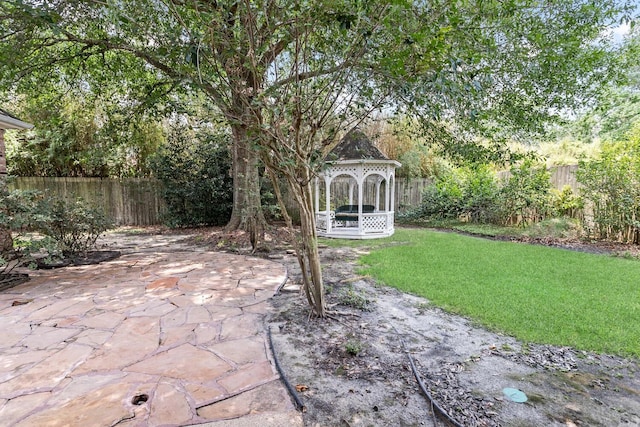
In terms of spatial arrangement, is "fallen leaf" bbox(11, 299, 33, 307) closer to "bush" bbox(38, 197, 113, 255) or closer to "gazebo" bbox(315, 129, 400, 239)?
"bush" bbox(38, 197, 113, 255)

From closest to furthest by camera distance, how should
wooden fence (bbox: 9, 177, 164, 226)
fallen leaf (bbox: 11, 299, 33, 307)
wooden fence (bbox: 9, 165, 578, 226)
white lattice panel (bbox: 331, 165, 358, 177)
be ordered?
fallen leaf (bbox: 11, 299, 33, 307)
white lattice panel (bbox: 331, 165, 358, 177)
wooden fence (bbox: 9, 165, 578, 226)
wooden fence (bbox: 9, 177, 164, 226)

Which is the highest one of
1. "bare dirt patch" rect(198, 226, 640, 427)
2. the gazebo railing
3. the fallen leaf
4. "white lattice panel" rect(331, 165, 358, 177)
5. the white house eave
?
the white house eave

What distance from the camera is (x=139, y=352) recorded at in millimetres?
2635

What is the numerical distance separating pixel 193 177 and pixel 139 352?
28.0ft

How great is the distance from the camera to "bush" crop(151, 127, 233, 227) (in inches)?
400

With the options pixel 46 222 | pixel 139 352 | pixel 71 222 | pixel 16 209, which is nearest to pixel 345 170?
pixel 71 222

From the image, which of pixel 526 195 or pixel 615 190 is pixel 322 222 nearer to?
pixel 526 195

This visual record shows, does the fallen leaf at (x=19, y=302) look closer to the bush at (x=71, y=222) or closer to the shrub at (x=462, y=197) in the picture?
the bush at (x=71, y=222)

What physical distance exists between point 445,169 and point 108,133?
11141 mm

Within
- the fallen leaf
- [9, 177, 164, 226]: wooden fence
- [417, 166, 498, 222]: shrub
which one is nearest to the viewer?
the fallen leaf

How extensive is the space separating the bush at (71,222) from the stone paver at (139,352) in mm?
907

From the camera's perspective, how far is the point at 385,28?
2.75 metres

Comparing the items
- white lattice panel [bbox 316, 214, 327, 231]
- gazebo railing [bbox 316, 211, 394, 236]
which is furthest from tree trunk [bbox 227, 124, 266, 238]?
white lattice panel [bbox 316, 214, 327, 231]

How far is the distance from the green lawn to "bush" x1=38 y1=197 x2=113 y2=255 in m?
4.86
